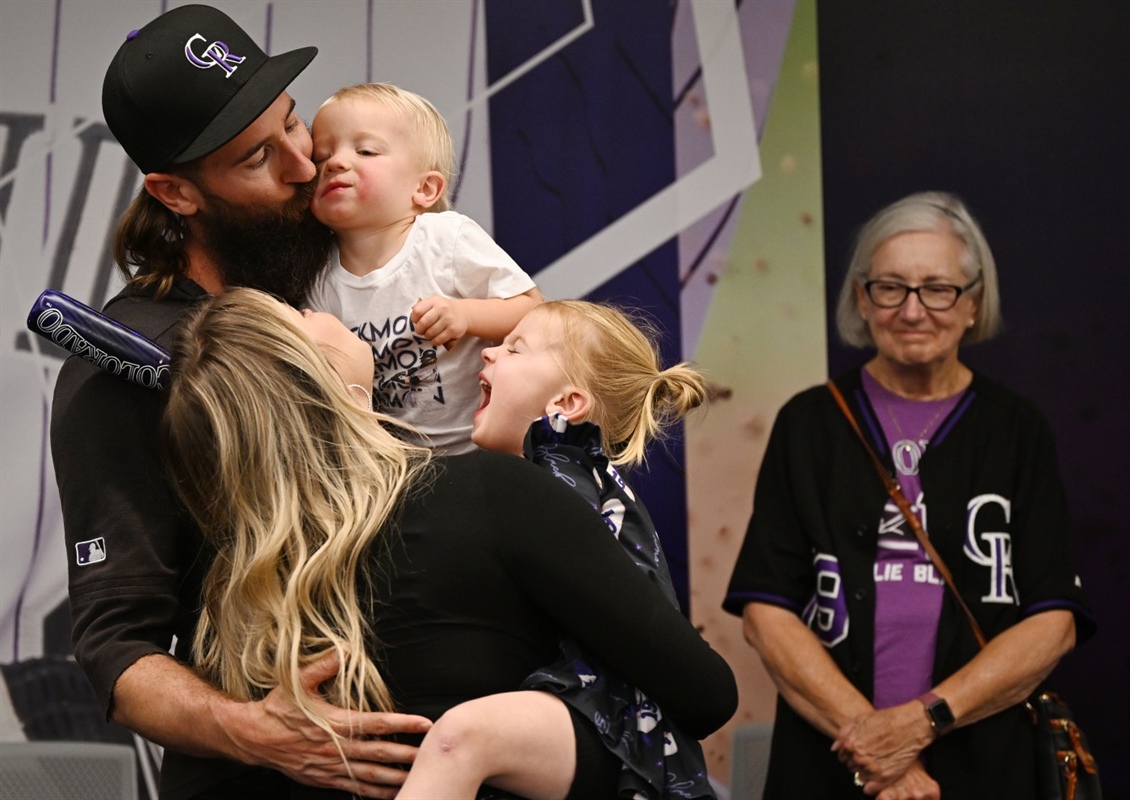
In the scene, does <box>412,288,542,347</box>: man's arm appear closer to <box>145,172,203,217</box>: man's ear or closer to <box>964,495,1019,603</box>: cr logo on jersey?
<box>145,172,203,217</box>: man's ear

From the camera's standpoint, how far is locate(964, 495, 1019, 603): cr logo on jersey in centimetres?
337

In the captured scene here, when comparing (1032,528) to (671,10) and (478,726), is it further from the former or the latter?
(478,726)

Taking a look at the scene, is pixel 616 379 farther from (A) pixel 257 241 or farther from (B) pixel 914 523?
(B) pixel 914 523

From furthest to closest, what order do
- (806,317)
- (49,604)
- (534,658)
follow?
(806,317), (49,604), (534,658)

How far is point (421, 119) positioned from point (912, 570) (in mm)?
1677

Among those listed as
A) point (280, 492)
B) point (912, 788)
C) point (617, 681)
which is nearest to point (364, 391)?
point (280, 492)

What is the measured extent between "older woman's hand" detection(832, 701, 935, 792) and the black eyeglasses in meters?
1.07

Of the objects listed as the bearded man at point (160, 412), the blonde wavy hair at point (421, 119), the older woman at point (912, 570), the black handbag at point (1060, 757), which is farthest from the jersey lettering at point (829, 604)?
the bearded man at point (160, 412)

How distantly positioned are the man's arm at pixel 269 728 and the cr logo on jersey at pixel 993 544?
2.09m

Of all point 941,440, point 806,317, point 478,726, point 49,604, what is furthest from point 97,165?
point 478,726

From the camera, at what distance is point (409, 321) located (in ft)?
8.09

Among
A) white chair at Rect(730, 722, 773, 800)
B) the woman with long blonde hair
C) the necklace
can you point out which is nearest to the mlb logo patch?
the woman with long blonde hair

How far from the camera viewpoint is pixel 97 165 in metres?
3.72

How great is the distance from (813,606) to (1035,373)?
3.79ft
